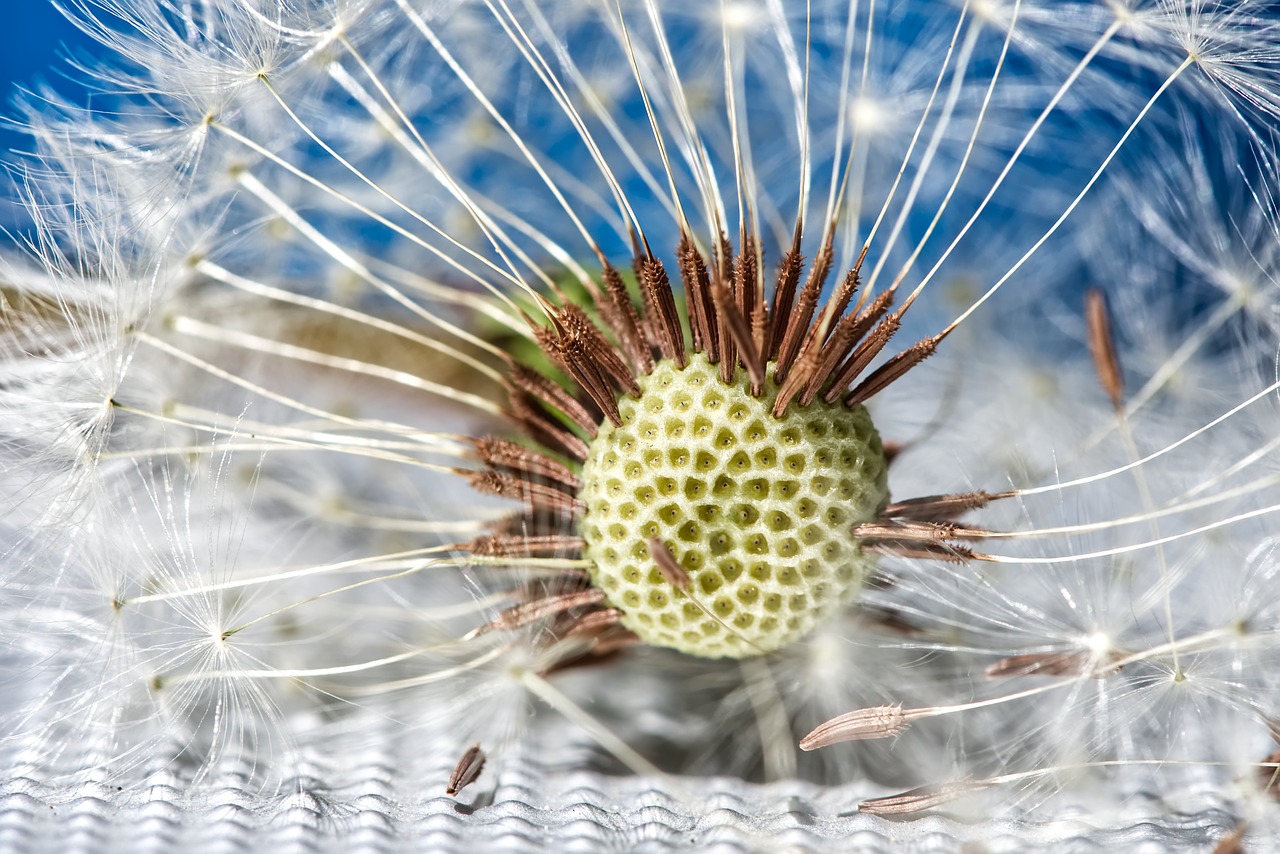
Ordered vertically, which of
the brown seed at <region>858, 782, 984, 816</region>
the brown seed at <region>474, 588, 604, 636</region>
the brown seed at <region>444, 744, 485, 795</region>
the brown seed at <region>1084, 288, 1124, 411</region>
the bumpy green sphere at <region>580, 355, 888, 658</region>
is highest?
the brown seed at <region>1084, 288, 1124, 411</region>

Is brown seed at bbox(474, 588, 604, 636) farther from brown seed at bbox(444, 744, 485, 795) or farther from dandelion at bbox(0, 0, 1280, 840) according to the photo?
brown seed at bbox(444, 744, 485, 795)

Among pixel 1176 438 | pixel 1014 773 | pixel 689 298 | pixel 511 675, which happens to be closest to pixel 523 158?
pixel 689 298

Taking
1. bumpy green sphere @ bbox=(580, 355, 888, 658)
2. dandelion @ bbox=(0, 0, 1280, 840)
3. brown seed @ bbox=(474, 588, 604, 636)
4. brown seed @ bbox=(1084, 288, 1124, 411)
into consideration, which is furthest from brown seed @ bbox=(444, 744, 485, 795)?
brown seed @ bbox=(1084, 288, 1124, 411)

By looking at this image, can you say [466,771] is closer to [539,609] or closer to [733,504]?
[539,609]

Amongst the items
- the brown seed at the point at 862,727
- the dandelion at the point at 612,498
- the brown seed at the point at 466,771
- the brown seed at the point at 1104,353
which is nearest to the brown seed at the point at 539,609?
the dandelion at the point at 612,498

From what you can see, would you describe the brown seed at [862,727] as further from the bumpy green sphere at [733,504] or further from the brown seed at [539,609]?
the brown seed at [539,609]

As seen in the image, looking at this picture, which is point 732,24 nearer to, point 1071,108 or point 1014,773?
point 1071,108

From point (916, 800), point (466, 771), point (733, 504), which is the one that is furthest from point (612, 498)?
point (916, 800)
